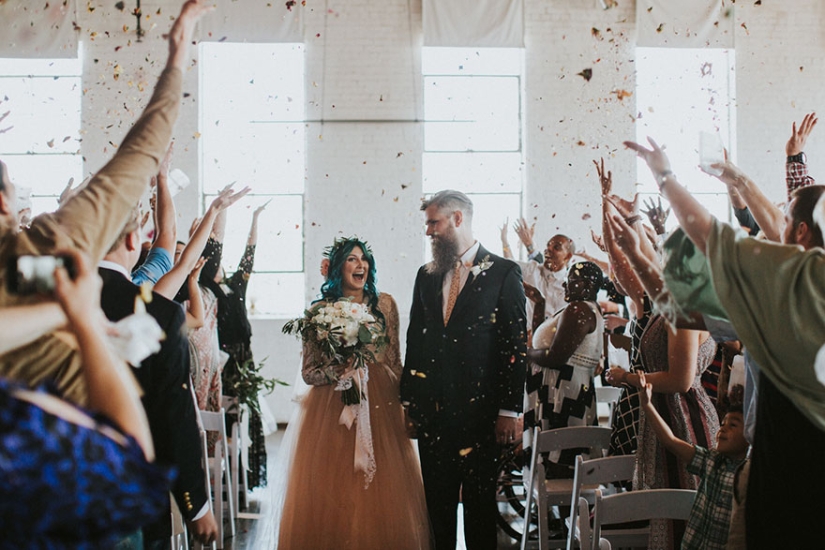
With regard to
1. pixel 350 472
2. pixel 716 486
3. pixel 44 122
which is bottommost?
pixel 350 472

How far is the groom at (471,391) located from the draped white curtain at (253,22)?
19.0 feet

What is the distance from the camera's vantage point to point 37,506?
1.17 metres

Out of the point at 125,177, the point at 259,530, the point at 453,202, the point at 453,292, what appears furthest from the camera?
the point at 259,530

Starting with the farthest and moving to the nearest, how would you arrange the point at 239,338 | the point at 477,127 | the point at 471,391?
the point at 477,127
the point at 239,338
the point at 471,391

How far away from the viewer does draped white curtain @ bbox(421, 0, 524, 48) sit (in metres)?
8.78

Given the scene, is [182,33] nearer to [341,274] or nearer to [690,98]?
[341,274]

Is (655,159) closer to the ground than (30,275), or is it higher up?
higher up

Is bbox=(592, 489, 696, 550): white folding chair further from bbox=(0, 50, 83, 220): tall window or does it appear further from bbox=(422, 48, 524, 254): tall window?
bbox=(0, 50, 83, 220): tall window

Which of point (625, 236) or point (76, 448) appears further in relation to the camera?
point (625, 236)

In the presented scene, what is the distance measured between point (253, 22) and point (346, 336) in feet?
19.3

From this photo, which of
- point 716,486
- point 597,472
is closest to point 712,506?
point 716,486

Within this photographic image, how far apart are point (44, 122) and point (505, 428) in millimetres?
6953

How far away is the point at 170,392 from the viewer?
1704 millimetres

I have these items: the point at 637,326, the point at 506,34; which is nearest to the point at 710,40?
the point at 506,34
